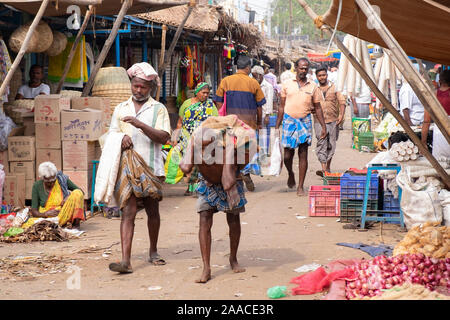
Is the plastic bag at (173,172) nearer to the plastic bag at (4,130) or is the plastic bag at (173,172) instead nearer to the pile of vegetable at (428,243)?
the plastic bag at (4,130)

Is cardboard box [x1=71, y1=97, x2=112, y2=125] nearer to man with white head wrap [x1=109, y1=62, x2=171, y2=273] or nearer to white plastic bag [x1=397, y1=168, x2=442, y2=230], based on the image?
man with white head wrap [x1=109, y1=62, x2=171, y2=273]

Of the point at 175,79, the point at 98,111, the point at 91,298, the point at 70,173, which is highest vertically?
the point at 175,79

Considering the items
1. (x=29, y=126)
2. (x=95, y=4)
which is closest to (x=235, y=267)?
(x=95, y=4)

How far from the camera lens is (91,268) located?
19.5 ft

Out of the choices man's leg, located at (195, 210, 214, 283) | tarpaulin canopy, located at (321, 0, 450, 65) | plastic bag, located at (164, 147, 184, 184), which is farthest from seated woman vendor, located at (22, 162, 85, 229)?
tarpaulin canopy, located at (321, 0, 450, 65)

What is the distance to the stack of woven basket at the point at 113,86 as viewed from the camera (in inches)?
421

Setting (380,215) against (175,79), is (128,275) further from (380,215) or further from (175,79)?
(175,79)

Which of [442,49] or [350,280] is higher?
[442,49]

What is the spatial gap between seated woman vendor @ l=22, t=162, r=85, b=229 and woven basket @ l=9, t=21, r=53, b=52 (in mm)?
2256

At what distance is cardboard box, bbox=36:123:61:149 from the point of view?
8805 millimetres

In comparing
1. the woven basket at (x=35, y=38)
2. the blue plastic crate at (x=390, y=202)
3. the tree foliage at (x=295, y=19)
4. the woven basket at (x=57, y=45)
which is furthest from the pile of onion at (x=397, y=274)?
the tree foliage at (x=295, y=19)

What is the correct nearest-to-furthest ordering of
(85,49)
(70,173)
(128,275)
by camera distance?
(128,275)
(70,173)
(85,49)

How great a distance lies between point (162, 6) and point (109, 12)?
96 cm
